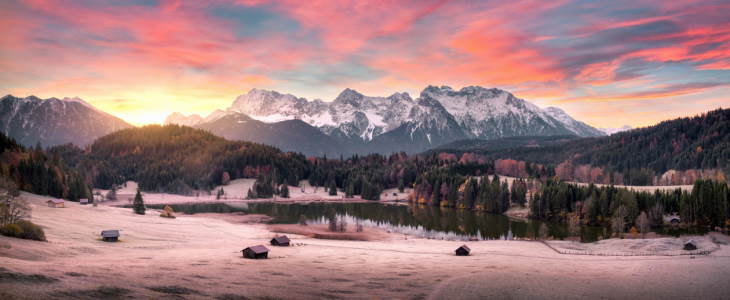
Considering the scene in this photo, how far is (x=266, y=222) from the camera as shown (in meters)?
116

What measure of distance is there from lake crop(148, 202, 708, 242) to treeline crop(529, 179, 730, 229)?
5.21 meters

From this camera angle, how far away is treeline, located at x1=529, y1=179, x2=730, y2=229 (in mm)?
104062

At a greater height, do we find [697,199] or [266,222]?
[697,199]

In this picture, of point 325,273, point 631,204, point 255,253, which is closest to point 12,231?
point 255,253

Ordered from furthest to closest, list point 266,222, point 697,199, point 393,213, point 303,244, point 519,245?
point 393,213 → point 266,222 → point 697,199 → point 519,245 → point 303,244

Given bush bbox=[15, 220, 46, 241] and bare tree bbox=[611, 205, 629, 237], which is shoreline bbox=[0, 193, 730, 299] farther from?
bare tree bbox=[611, 205, 629, 237]

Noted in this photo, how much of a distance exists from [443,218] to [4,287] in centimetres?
12023

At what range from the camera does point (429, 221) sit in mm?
125500

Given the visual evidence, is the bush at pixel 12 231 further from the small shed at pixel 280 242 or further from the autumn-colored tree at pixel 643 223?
the autumn-colored tree at pixel 643 223

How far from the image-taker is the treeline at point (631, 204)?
104062 millimetres

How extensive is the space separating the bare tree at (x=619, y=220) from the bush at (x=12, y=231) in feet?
339

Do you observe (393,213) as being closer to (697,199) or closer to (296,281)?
(697,199)

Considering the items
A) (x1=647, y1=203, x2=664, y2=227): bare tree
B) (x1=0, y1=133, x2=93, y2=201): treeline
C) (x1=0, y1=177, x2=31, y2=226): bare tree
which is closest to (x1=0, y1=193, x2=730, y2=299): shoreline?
(x1=0, y1=177, x2=31, y2=226): bare tree

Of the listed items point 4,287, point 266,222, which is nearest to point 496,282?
point 4,287
